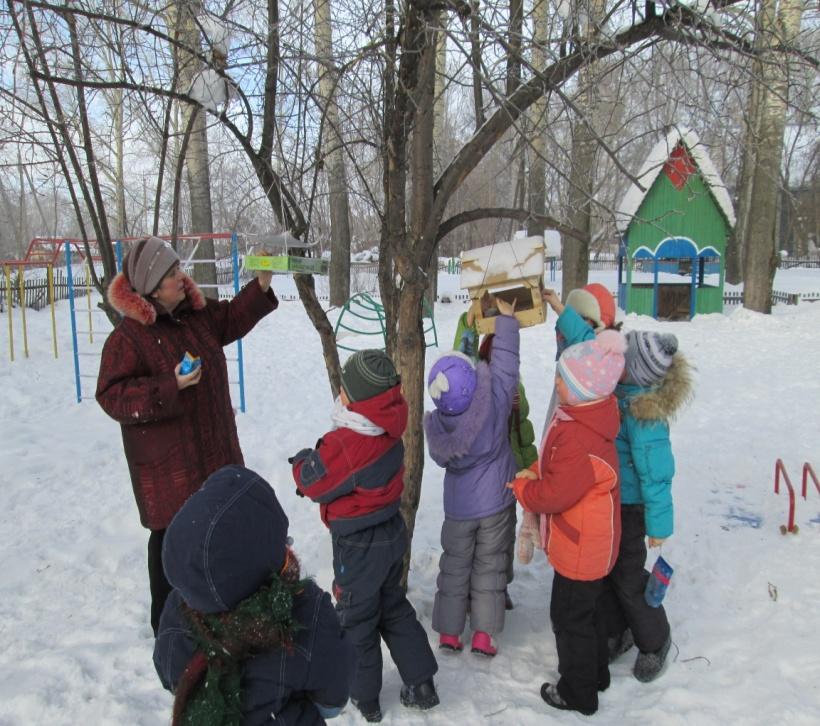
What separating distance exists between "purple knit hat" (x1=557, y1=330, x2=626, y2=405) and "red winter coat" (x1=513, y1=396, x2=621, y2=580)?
61 millimetres

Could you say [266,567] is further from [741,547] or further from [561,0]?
[741,547]

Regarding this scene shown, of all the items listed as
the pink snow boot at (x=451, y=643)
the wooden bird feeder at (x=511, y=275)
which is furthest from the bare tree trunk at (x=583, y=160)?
the pink snow boot at (x=451, y=643)

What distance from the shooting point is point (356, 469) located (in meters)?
2.32

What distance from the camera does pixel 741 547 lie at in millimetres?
3676

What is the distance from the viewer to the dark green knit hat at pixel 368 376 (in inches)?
90.2

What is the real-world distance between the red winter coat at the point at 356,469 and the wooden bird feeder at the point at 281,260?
618 mm

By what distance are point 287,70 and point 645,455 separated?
2266mm

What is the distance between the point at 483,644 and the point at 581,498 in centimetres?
85

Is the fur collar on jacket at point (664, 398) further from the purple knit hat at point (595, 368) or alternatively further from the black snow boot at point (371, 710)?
the black snow boot at point (371, 710)

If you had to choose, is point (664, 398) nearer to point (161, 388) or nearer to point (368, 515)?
point (368, 515)

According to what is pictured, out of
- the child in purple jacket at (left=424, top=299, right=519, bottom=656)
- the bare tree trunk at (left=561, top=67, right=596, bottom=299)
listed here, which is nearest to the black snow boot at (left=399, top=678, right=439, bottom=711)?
the child in purple jacket at (left=424, top=299, right=519, bottom=656)

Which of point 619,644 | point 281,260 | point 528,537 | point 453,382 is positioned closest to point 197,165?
point 281,260

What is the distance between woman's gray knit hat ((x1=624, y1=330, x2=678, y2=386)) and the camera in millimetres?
2492

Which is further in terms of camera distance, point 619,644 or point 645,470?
point 619,644
